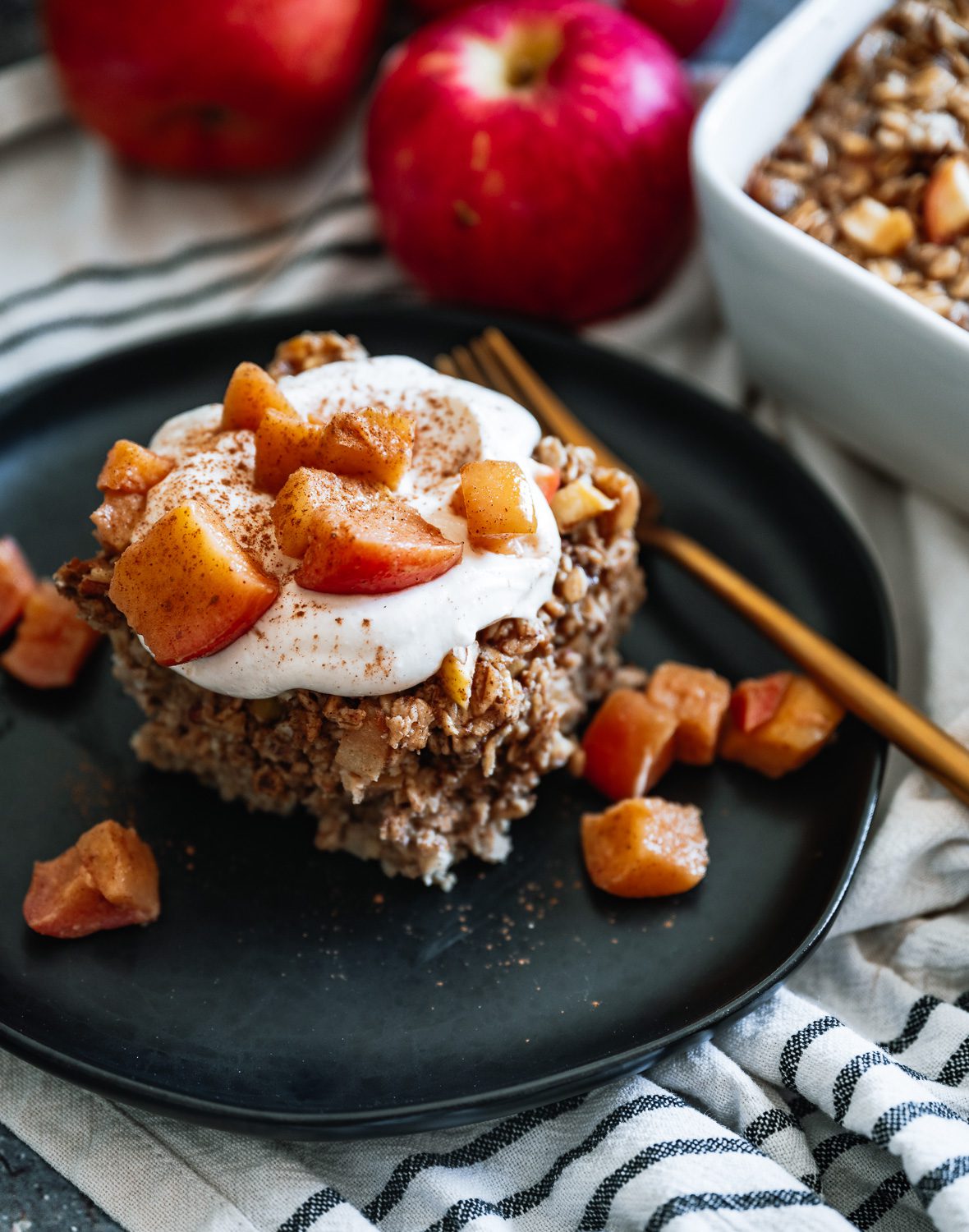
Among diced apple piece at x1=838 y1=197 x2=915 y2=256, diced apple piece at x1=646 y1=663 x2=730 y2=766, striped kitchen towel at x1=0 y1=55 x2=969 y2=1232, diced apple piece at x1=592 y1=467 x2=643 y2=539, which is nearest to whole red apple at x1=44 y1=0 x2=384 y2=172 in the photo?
diced apple piece at x1=838 y1=197 x2=915 y2=256

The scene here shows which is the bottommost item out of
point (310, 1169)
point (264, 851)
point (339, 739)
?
point (310, 1169)

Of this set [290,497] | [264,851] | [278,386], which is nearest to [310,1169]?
[264,851]

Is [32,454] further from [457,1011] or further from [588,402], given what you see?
[457,1011]

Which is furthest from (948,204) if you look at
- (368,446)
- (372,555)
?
(372,555)

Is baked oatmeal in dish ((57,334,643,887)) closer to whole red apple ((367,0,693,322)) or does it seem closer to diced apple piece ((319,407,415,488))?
diced apple piece ((319,407,415,488))

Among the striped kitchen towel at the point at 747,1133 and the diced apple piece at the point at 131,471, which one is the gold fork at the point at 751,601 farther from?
the diced apple piece at the point at 131,471

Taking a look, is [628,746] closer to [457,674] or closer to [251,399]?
[457,674]

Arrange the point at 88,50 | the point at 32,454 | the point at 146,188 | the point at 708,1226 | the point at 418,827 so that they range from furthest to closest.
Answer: the point at 146,188 < the point at 88,50 < the point at 32,454 < the point at 418,827 < the point at 708,1226
